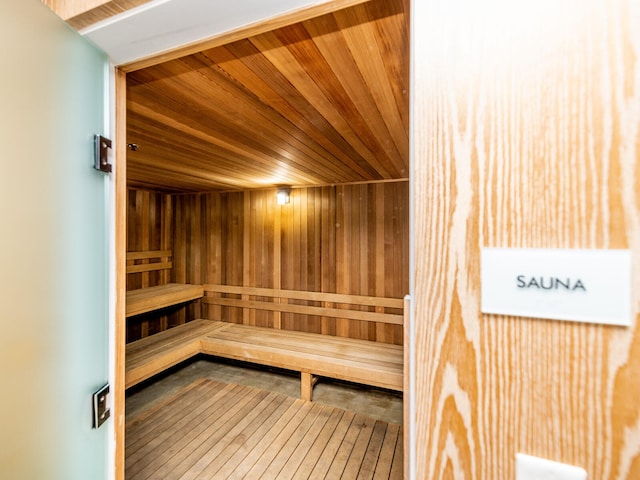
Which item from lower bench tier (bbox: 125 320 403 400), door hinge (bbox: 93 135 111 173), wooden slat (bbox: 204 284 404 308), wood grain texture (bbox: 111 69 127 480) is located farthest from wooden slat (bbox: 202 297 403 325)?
door hinge (bbox: 93 135 111 173)

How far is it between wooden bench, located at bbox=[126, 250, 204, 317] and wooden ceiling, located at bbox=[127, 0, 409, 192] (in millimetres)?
1559

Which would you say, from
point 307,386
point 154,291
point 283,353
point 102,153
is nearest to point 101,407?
point 102,153

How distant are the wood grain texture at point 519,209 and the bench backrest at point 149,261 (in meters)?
4.13

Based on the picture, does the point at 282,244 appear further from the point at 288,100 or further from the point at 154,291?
the point at 288,100

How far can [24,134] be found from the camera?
609 millimetres

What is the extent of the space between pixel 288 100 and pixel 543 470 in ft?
4.69

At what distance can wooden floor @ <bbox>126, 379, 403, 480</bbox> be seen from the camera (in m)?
1.96

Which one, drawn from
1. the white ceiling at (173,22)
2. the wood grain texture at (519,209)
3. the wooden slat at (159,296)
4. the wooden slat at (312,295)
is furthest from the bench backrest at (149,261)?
the wood grain texture at (519,209)

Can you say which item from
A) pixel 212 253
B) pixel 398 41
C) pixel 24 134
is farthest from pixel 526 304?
pixel 212 253

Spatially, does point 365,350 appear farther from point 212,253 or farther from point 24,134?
point 24,134

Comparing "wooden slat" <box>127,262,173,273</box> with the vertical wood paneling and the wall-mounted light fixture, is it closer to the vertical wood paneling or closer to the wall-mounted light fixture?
the vertical wood paneling

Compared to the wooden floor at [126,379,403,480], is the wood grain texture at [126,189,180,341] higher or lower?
higher

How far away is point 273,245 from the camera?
375cm

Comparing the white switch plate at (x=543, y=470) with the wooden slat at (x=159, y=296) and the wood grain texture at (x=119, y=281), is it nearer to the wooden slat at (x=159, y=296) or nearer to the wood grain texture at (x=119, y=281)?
the wood grain texture at (x=119, y=281)
